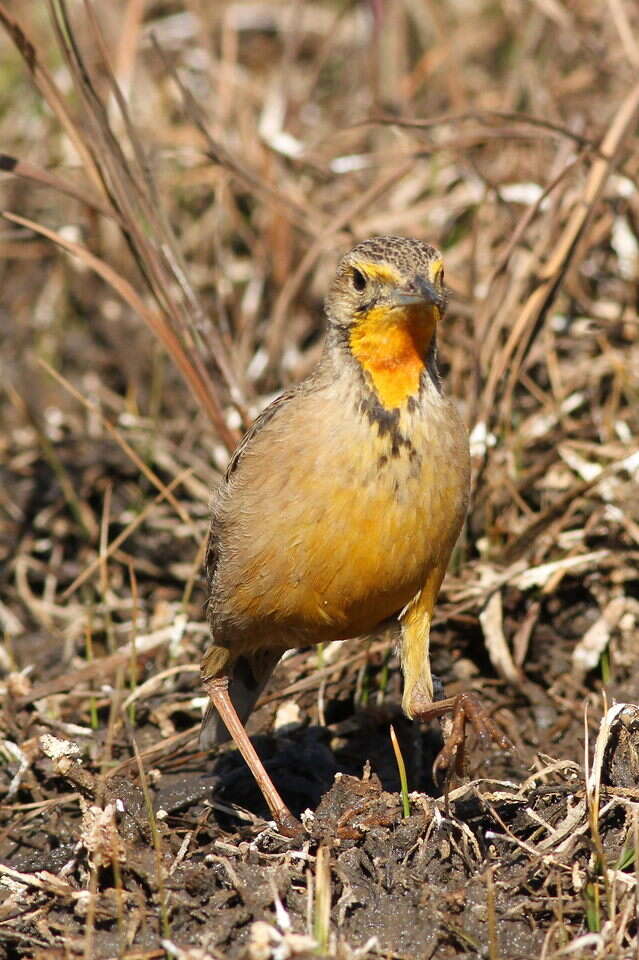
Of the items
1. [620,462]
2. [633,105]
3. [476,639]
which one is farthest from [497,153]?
[476,639]

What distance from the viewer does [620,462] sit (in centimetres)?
662

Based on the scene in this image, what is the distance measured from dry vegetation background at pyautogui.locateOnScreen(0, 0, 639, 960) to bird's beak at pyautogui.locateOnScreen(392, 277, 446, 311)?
1172 mm

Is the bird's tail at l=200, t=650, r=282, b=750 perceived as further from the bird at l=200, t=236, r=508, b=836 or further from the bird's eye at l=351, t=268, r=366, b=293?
the bird's eye at l=351, t=268, r=366, b=293

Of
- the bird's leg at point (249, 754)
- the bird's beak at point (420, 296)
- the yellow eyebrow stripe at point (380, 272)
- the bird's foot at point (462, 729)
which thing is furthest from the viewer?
the bird's leg at point (249, 754)

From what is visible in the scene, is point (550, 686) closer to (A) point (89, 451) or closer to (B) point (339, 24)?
(A) point (89, 451)

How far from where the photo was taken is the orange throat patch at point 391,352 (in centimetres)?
479

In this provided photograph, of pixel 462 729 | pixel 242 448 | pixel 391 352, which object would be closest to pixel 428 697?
pixel 462 729

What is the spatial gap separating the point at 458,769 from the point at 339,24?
6679 millimetres

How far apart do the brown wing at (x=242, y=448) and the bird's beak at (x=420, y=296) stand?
2.29 feet

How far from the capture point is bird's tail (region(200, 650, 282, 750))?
5922mm

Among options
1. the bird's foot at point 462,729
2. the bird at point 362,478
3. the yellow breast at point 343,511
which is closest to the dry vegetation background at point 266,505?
the bird's foot at point 462,729

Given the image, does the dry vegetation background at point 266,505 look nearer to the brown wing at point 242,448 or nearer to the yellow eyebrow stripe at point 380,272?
the brown wing at point 242,448

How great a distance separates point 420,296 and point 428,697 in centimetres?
164

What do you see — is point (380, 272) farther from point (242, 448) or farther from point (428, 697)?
point (428, 697)
